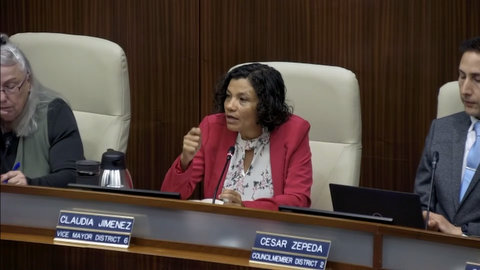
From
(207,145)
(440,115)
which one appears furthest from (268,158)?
(440,115)

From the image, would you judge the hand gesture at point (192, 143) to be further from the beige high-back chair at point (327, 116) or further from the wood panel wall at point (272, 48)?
the wood panel wall at point (272, 48)

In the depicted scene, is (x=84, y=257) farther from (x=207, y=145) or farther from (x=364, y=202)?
(x=207, y=145)

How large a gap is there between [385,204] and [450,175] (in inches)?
27.2

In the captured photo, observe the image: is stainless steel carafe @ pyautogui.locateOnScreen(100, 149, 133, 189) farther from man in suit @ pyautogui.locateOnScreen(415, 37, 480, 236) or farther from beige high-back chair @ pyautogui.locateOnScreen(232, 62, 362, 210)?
man in suit @ pyautogui.locateOnScreen(415, 37, 480, 236)

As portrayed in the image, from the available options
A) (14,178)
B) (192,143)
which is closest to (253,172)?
(192,143)

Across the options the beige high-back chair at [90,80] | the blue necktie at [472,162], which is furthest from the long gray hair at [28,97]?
the blue necktie at [472,162]

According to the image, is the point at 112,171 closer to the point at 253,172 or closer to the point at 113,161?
the point at 113,161

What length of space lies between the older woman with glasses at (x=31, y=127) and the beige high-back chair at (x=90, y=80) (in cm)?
22

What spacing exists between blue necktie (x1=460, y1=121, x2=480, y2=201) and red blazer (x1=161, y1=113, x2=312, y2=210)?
0.48 meters

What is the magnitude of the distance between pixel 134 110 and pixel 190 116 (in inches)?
10.0

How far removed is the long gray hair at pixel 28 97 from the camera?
3.14 metres

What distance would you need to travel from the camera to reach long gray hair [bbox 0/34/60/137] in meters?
3.14

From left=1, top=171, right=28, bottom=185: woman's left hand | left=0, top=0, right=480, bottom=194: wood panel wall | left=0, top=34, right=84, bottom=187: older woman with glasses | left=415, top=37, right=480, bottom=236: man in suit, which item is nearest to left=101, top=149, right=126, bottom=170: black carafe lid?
left=1, top=171, right=28, bottom=185: woman's left hand

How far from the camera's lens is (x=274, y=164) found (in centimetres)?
334
